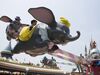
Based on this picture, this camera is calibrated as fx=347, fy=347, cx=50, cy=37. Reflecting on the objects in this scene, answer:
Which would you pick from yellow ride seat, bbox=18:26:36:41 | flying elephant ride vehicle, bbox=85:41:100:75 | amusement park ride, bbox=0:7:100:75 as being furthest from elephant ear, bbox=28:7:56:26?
flying elephant ride vehicle, bbox=85:41:100:75

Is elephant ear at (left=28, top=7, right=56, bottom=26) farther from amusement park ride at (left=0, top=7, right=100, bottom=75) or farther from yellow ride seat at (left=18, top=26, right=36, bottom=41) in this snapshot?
yellow ride seat at (left=18, top=26, right=36, bottom=41)

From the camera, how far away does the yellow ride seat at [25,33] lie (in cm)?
753

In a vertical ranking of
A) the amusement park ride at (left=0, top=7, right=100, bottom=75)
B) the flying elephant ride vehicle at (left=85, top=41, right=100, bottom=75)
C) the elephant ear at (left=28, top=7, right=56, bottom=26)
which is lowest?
the flying elephant ride vehicle at (left=85, top=41, right=100, bottom=75)

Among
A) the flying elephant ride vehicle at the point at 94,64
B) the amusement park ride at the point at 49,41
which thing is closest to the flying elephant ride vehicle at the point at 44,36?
the amusement park ride at the point at 49,41

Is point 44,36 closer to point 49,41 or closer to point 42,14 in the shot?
point 49,41

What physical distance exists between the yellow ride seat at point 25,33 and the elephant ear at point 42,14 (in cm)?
32

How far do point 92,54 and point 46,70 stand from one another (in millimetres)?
1151

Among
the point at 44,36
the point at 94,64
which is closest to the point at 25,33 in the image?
the point at 44,36

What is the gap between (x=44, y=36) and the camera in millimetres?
7406

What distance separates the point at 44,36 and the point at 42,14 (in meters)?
0.48

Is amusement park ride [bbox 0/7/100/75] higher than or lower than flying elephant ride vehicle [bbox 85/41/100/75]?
higher

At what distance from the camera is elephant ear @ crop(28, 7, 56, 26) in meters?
7.26

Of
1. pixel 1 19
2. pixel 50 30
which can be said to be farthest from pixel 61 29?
pixel 1 19

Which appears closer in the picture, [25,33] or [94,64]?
[25,33]
